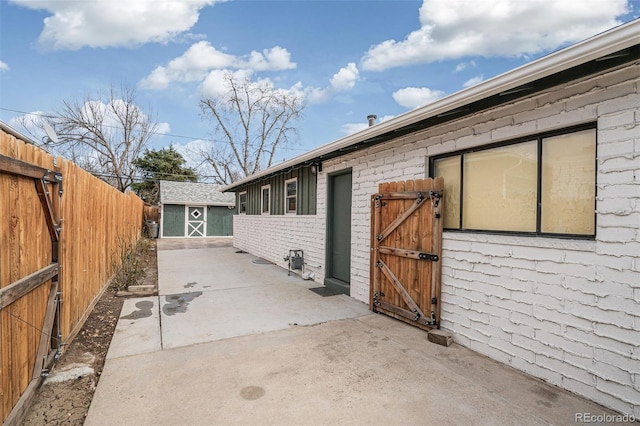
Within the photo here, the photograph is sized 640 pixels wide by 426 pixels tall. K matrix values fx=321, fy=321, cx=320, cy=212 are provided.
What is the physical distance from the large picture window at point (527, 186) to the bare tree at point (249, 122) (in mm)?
22079

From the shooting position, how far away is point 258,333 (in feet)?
12.8

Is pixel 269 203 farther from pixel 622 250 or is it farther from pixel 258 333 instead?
pixel 622 250

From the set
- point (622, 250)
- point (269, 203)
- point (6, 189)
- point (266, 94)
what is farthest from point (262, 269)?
point (266, 94)

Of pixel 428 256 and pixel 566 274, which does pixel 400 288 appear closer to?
pixel 428 256

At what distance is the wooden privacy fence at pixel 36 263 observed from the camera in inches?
80.6

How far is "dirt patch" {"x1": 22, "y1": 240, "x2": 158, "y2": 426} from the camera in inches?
90.7

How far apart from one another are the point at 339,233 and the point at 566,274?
401cm

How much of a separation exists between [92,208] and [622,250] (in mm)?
5924

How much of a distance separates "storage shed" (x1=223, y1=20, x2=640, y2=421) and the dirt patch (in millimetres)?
3619

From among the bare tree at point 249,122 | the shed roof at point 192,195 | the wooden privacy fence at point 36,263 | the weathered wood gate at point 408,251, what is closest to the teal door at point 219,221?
the shed roof at point 192,195

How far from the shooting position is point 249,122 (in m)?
25.5

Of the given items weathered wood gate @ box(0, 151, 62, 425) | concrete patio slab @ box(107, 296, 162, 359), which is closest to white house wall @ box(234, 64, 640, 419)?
concrete patio slab @ box(107, 296, 162, 359)

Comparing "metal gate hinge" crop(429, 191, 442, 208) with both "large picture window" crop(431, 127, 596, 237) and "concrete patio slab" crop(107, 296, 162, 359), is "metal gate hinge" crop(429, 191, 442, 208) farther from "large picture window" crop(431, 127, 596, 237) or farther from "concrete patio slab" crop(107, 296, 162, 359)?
"concrete patio slab" crop(107, 296, 162, 359)

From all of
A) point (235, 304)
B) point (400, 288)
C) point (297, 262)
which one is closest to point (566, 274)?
point (400, 288)
